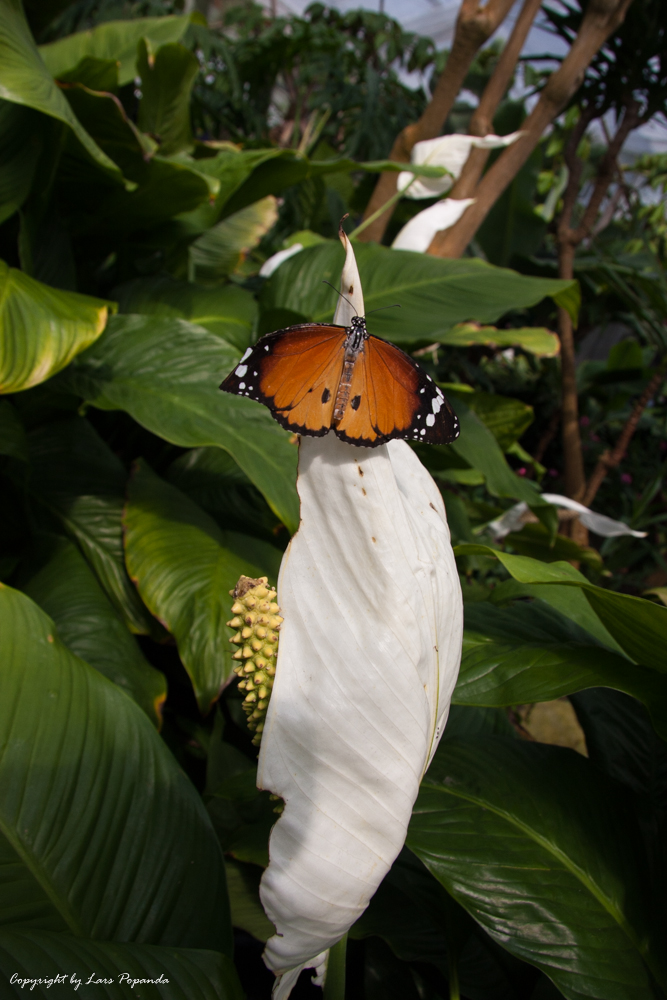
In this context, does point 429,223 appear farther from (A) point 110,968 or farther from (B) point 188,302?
(A) point 110,968

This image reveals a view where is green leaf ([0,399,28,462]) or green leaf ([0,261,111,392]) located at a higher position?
green leaf ([0,261,111,392])

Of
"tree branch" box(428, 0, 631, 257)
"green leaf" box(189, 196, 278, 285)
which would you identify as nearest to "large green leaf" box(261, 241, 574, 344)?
"green leaf" box(189, 196, 278, 285)

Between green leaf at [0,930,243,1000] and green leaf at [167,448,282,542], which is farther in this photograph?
green leaf at [167,448,282,542]

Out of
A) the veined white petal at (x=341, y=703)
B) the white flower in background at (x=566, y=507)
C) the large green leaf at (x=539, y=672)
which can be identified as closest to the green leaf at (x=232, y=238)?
the white flower in background at (x=566, y=507)

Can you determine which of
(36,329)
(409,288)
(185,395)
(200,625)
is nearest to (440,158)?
(409,288)

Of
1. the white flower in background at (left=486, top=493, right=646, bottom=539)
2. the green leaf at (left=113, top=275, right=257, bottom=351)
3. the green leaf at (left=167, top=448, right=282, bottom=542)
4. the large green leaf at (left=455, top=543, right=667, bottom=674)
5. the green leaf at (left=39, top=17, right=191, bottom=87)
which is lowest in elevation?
the white flower in background at (left=486, top=493, right=646, bottom=539)

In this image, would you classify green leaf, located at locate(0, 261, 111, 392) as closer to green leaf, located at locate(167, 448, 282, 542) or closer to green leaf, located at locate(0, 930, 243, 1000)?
green leaf, located at locate(167, 448, 282, 542)
